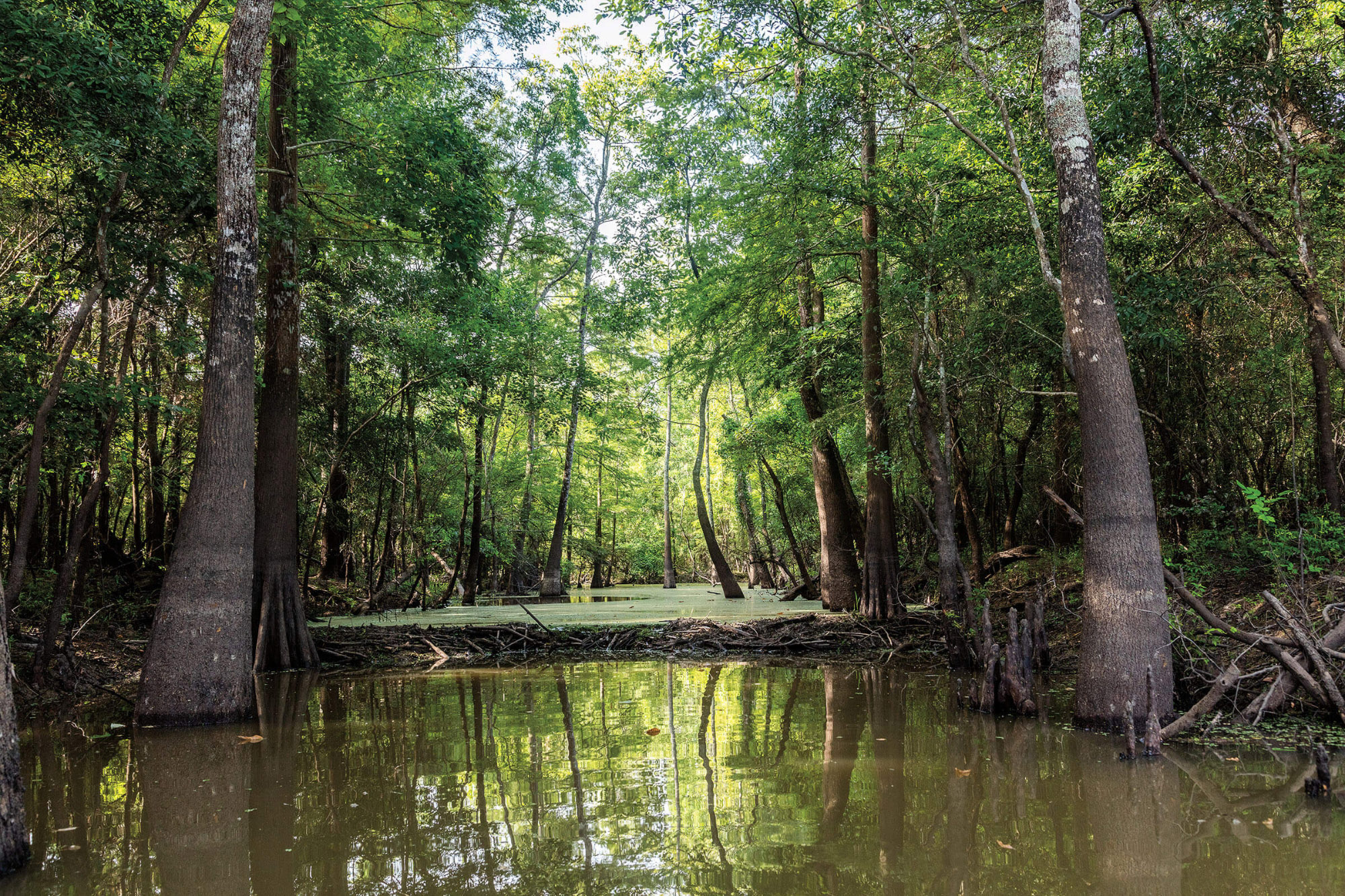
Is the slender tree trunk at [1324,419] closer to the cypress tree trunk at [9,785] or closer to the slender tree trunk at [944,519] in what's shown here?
the slender tree trunk at [944,519]

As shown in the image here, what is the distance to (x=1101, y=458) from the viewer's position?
6062mm

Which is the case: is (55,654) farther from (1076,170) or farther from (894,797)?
(1076,170)

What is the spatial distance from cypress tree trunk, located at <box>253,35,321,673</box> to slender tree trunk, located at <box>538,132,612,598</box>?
7923mm

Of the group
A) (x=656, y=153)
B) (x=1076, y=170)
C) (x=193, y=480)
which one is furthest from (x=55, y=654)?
(x=656, y=153)

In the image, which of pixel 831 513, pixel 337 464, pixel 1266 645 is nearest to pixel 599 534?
pixel 337 464

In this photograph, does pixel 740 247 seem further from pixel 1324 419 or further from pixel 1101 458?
pixel 1101 458

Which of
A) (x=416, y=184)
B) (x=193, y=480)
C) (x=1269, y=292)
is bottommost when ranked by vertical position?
(x=193, y=480)

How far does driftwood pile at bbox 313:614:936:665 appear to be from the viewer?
1134 centimetres

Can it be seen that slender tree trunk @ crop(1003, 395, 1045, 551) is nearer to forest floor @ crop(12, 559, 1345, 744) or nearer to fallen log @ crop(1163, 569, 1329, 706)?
forest floor @ crop(12, 559, 1345, 744)

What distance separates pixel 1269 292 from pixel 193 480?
1232cm

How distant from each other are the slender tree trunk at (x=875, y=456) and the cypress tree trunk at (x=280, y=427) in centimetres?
834

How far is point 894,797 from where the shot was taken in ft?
14.6

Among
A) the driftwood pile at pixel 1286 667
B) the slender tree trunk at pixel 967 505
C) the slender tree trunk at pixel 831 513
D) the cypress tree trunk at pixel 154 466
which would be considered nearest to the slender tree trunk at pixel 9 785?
the driftwood pile at pixel 1286 667

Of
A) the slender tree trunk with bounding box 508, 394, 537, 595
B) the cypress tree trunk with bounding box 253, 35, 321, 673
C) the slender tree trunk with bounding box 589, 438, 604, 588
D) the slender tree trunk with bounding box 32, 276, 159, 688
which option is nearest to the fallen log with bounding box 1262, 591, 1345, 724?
the slender tree trunk with bounding box 32, 276, 159, 688
